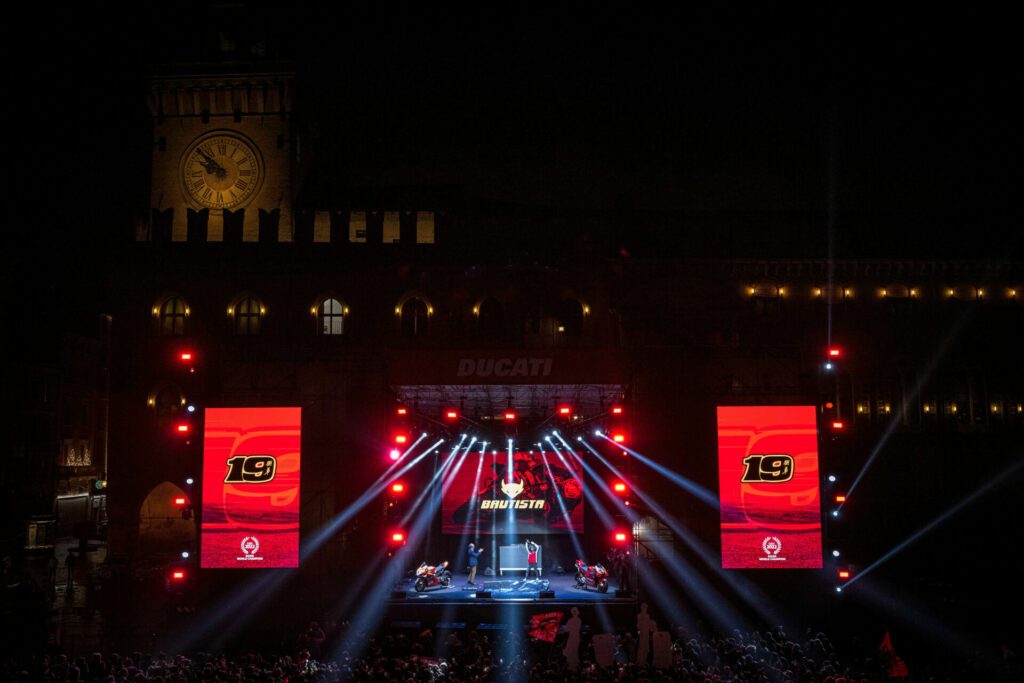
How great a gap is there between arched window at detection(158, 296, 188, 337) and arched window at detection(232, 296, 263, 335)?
1972mm

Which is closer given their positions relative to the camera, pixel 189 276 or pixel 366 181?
pixel 189 276

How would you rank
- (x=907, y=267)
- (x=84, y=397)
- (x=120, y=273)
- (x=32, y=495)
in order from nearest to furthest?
(x=120, y=273) < (x=907, y=267) < (x=32, y=495) < (x=84, y=397)

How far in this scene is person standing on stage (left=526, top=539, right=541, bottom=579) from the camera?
2627 centimetres

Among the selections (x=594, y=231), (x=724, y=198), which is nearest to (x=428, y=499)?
(x=594, y=231)

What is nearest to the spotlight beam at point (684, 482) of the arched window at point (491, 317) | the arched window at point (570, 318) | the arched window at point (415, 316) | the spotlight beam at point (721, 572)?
the spotlight beam at point (721, 572)

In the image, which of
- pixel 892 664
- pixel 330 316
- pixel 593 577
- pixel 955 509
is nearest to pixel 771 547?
pixel 593 577

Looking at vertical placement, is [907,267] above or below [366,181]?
below

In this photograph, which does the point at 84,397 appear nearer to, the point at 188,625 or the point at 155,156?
the point at 155,156

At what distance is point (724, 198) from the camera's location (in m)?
32.4

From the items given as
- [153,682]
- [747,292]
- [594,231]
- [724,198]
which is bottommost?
[153,682]

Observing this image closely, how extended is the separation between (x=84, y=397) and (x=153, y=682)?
38715 mm

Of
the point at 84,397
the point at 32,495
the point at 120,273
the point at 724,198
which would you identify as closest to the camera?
the point at 120,273

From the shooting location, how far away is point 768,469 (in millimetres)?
22359

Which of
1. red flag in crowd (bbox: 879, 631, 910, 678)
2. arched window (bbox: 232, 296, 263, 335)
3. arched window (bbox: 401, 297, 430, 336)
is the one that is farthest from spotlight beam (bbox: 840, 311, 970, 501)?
arched window (bbox: 232, 296, 263, 335)
